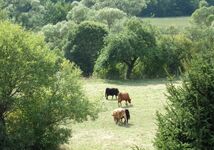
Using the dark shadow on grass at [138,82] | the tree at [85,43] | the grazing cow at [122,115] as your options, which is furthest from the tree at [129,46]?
the grazing cow at [122,115]

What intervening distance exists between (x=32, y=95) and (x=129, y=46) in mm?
32259

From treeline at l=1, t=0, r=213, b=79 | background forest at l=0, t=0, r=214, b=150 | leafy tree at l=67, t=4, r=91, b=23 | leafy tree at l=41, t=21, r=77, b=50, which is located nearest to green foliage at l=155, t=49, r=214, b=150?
background forest at l=0, t=0, r=214, b=150

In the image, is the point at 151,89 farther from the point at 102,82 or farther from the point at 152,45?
the point at 152,45

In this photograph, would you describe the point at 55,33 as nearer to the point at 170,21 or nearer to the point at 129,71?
the point at 129,71

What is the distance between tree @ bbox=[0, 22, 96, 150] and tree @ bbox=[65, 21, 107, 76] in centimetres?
3918

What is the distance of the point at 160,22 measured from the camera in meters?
113

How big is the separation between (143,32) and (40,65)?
1391 inches

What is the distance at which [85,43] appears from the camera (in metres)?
64.2

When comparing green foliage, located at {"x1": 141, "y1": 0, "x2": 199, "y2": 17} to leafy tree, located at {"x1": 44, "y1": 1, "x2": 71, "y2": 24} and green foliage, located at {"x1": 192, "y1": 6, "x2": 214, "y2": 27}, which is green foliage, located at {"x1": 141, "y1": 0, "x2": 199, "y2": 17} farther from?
leafy tree, located at {"x1": 44, "y1": 1, "x2": 71, "y2": 24}

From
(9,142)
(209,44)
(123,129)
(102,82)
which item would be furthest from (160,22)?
(209,44)

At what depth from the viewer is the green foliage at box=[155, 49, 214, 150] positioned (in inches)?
363

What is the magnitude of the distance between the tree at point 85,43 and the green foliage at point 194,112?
179ft

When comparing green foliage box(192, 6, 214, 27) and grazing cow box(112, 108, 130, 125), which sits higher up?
green foliage box(192, 6, 214, 27)

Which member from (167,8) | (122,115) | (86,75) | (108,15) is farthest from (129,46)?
(167,8)
